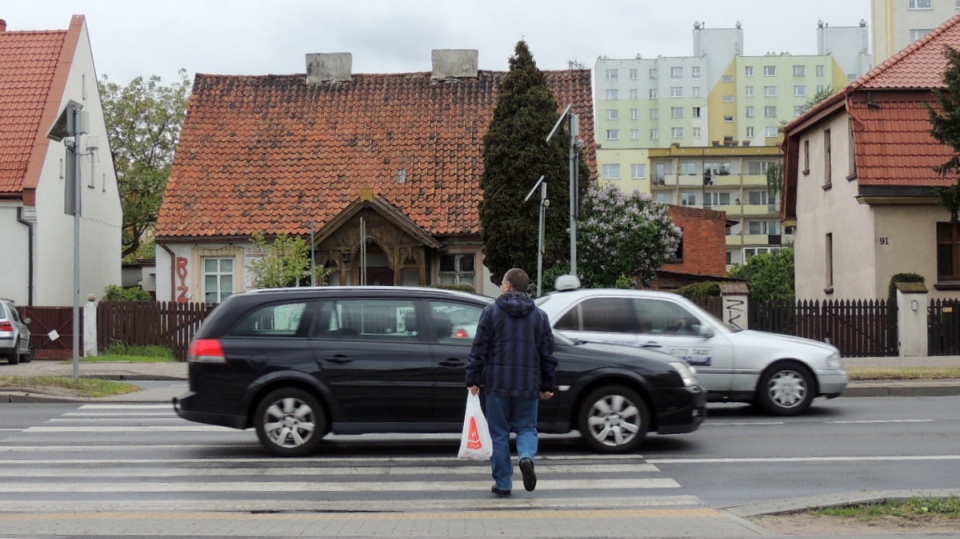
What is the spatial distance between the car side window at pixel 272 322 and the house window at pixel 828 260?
25.6 meters

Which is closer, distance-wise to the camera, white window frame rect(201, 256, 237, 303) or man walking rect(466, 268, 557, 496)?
man walking rect(466, 268, 557, 496)

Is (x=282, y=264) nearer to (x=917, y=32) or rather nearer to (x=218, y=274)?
(x=218, y=274)

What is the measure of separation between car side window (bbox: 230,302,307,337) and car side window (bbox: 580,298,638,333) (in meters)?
4.19

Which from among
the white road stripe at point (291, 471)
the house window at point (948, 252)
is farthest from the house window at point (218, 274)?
the white road stripe at point (291, 471)

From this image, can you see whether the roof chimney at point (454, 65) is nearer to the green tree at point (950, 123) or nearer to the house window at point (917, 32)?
the green tree at point (950, 123)

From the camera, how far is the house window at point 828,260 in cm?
3501

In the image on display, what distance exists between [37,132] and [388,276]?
11.1m

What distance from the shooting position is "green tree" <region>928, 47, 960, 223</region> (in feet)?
88.6

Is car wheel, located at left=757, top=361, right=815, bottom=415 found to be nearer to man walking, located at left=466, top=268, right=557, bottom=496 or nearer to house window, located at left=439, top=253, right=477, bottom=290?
man walking, located at left=466, top=268, right=557, bottom=496

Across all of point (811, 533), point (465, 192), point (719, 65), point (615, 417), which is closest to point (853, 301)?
point (465, 192)

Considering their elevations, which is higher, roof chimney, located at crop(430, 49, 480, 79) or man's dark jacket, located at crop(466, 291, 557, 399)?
roof chimney, located at crop(430, 49, 480, 79)

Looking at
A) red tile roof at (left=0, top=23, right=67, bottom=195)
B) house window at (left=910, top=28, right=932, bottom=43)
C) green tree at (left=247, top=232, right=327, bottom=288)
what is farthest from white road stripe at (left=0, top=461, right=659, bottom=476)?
house window at (left=910, top=28, right=932, bottom=43)

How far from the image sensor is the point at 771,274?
6806cm

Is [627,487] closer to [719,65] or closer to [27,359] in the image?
[27,359]
